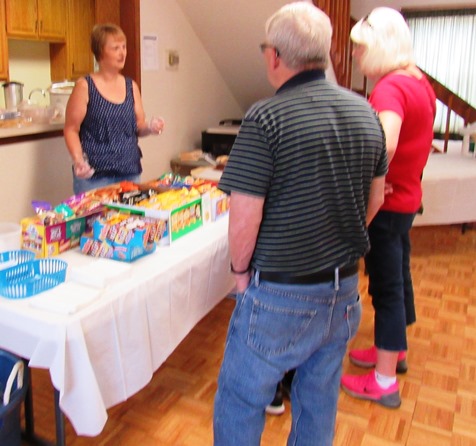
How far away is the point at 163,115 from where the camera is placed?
379 cm

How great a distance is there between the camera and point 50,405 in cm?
206

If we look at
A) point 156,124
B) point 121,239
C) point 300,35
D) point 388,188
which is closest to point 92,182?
point 156,124

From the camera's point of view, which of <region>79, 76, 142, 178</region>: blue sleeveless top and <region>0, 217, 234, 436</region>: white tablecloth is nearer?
<region>0, 217, 234, 436</region>: white tablecloth

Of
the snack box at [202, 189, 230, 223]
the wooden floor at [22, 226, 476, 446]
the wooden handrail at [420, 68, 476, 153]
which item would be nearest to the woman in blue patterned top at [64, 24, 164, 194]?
the snack box at [202, 189, 230, 223]

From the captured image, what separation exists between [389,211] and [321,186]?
2.58ft

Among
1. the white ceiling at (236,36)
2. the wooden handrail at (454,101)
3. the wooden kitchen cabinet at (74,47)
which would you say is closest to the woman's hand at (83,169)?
the white ceiling at (236,36)

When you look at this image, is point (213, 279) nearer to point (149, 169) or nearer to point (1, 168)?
point (1, 168)

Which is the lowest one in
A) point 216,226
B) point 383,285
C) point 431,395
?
point 431,395

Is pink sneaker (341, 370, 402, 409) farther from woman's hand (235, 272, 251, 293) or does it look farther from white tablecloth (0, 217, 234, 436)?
woman's hand (235, 272, 251, 293)

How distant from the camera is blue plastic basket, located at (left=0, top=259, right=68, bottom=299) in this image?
1.38m

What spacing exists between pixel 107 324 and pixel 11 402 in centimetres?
32

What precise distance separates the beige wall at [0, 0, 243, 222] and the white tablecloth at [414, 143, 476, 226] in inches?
70.2

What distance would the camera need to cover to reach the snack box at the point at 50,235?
1.62m

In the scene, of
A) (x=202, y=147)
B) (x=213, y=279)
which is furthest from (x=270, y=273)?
(x=202, y=147)
